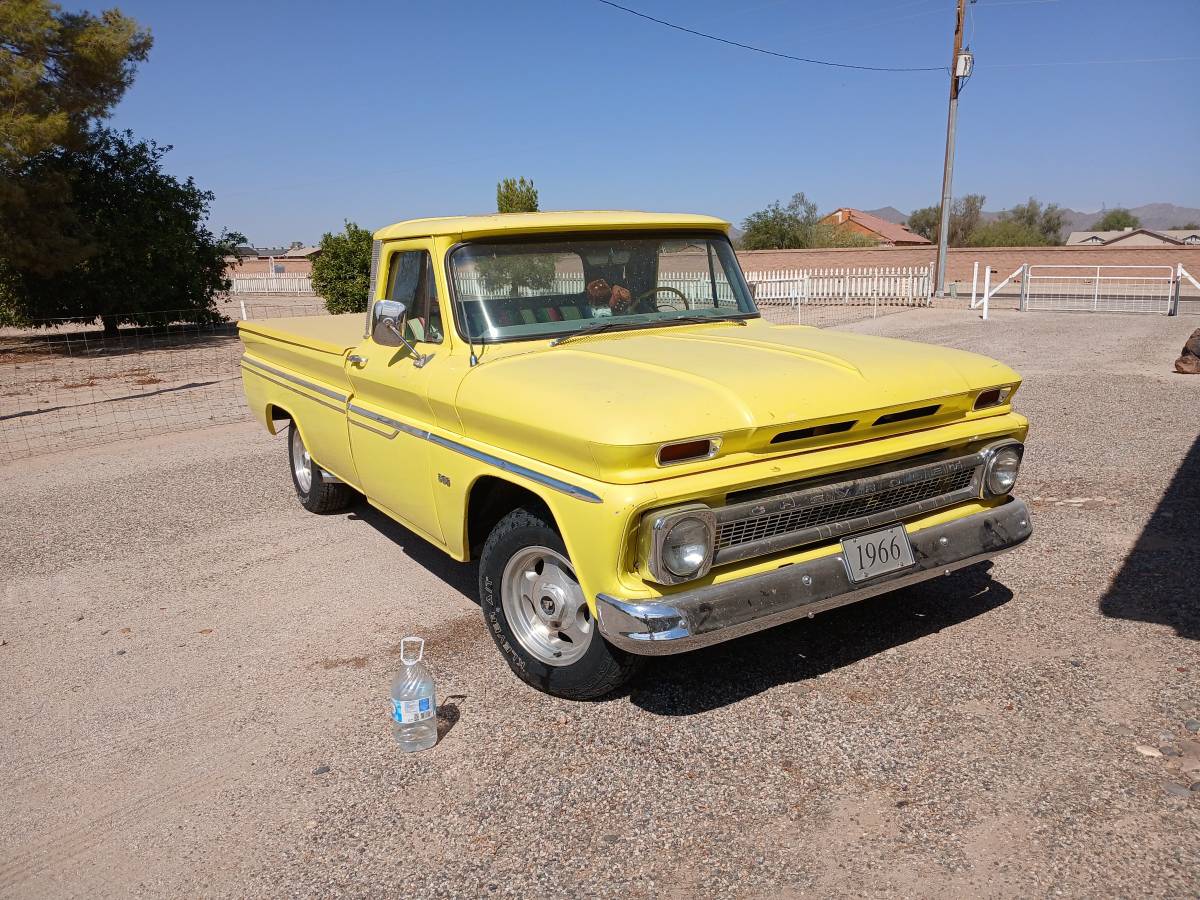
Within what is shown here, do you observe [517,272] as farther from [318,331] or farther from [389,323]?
[318,331]

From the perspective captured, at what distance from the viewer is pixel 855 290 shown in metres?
27.8

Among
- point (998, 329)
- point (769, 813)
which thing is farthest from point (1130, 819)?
point (998, 329)

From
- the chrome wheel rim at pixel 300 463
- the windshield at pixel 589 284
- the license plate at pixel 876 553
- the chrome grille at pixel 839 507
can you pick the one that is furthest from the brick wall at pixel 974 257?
the license plate at pixel 876 553

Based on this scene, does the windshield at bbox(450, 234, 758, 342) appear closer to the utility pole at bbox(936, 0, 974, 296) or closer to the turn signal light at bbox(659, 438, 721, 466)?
the turn signal light at bbox(659, 438, 721, 466)

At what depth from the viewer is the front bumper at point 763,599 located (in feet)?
9.61

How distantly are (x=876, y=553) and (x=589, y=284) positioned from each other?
194 cm

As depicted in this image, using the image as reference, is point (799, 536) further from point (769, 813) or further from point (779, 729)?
point (769, 813)

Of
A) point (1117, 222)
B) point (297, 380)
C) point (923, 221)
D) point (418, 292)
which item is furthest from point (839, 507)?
point (1117, 222)

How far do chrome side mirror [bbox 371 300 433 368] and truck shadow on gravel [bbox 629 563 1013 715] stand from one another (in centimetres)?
180

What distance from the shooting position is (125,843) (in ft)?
9.29

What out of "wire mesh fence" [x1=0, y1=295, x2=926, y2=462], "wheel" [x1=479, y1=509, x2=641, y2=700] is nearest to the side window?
"wheel" [x1=479, y1=509, x2=641, y2=700]

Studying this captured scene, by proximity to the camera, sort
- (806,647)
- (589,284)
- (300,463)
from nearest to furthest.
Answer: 1. (806,647)
2. (589,284)
3. (300,463)

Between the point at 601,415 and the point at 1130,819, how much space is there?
205 centimetres

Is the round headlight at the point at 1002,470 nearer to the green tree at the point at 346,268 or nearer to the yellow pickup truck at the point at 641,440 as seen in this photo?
the yellow pickup truck at the point at 641,440
